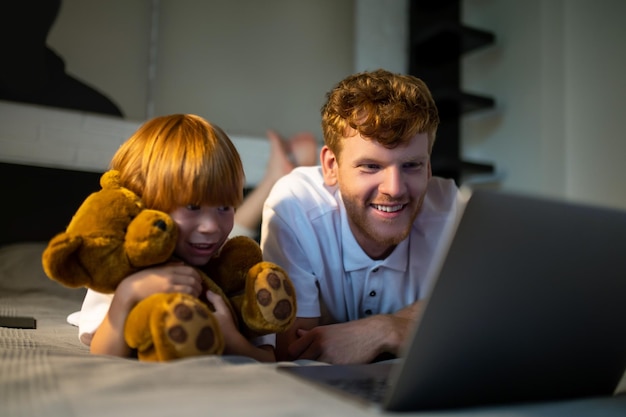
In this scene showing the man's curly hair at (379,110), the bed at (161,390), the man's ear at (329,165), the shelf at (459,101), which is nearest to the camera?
the bed at (161,390)

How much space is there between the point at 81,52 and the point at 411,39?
164cm

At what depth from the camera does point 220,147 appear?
88 cm

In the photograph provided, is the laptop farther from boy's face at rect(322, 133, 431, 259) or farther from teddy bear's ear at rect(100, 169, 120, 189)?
boy's face at rect(322, 133, 431, 259)

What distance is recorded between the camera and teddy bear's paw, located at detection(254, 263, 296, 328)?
845 mm

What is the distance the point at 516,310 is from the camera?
23.1 inches

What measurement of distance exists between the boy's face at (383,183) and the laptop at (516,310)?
54 cm

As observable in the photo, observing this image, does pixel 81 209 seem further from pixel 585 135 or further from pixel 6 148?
pixel 585 135

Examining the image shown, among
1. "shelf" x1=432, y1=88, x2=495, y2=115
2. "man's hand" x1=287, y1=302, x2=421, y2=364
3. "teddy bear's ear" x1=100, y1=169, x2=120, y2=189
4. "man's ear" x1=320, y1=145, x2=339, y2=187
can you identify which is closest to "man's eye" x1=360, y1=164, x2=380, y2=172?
"man's ear" x1=320, y1=145, x2=339, y2=187

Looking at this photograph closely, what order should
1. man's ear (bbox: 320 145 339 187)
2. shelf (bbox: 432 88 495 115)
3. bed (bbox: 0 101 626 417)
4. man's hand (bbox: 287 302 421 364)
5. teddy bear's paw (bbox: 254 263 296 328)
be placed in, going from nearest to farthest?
1. bed (bbox: 0 101 626 417)
2. teddy bear's paw (bbox: 254 263 296 328)
3. man's hand (bbox: 287 302 421 364)
4. man's ear (bbox: 320 145 339 187)
5. shelf (bbox: 432 88 495 115)

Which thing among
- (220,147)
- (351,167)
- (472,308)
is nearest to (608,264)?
(472,308)

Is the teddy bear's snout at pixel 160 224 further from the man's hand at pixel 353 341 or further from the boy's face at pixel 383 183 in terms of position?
the boy's face at pixel 383 183

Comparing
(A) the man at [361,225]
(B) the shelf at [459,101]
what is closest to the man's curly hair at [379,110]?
(A) the man at [361,225]

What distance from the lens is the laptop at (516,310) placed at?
52 cm

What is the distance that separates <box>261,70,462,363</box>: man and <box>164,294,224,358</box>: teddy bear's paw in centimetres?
31
